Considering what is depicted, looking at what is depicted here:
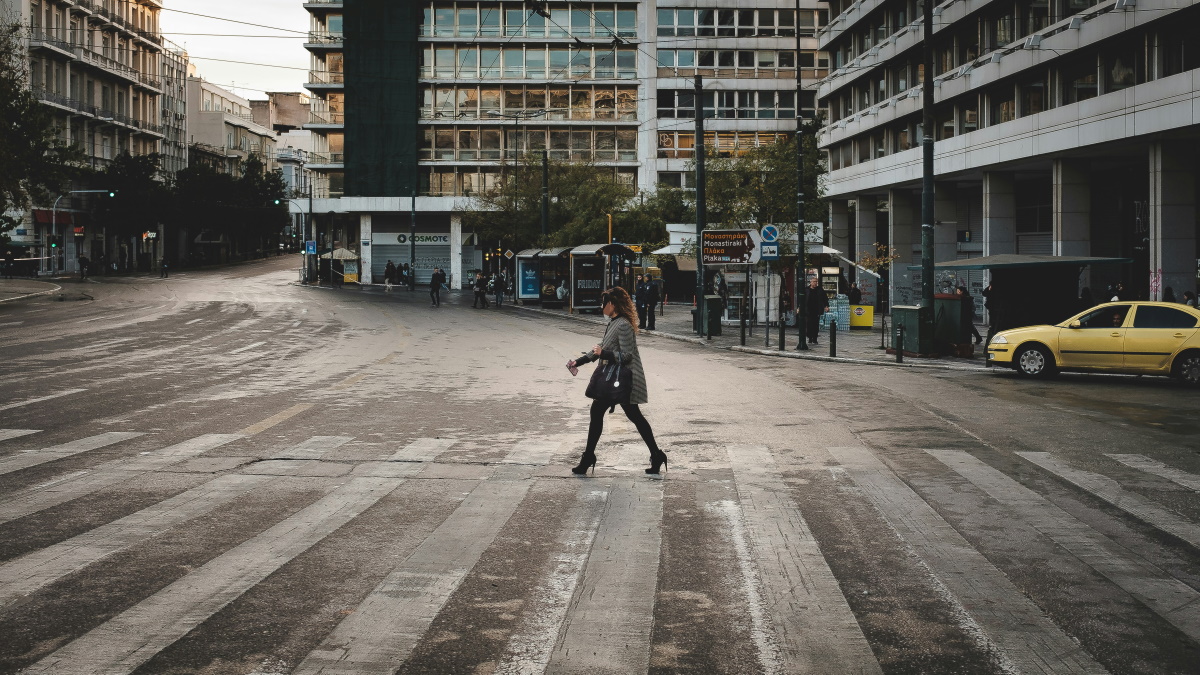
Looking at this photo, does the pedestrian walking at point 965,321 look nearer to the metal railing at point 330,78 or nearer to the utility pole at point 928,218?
the utility pole at point 928,218

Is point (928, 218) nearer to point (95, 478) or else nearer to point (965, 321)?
point (965, 321)

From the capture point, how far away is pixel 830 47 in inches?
2343

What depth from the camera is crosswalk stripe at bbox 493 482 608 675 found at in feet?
16.4

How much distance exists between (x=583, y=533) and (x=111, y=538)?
10.0 ft

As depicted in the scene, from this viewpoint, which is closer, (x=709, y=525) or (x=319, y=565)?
(x=319, y=565)

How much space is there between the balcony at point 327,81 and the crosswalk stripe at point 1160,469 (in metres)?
78.0

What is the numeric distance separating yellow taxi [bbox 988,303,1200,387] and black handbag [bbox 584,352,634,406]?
12829 mm

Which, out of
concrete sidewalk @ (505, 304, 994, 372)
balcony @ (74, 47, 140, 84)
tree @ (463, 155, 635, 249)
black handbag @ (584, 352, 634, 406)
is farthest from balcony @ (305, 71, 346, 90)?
black handbag @ (584, 352, 634, 406)

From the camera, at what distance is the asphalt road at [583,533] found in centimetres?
523

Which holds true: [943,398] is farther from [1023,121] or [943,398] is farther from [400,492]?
[1023,121]

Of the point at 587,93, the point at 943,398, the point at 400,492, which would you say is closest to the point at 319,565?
the point at 400,492

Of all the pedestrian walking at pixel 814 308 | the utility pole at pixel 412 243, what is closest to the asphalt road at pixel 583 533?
the pedestrian walking at pixel 814 308

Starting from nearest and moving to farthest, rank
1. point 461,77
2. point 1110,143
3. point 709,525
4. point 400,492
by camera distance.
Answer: point 709,525
point 400,492
point 1110,143
point 461,77

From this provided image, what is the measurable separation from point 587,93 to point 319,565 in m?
77.6
